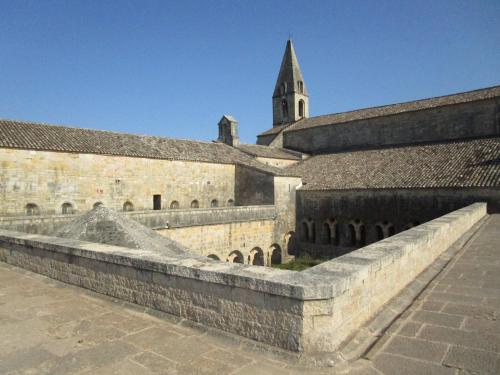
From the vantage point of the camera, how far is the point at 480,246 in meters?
8.10

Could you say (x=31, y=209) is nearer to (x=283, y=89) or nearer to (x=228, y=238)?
(x=228, y=238)

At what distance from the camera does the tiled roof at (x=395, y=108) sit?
23359 millimetres

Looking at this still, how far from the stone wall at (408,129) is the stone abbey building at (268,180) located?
8cm

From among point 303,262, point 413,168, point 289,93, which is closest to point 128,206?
point 303,262

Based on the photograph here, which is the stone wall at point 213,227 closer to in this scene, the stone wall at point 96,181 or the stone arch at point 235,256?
the stone arch at point 235,256

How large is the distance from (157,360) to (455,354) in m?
2.64

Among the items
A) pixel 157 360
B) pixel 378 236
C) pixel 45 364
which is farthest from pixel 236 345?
pixel 378 236

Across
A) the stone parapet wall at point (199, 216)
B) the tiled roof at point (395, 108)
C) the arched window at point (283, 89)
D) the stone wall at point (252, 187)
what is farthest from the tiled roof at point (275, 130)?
the stone parapet wall at point (199, 216)

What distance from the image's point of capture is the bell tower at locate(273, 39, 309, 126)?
3672cm

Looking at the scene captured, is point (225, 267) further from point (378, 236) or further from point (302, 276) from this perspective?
point (378, 236)

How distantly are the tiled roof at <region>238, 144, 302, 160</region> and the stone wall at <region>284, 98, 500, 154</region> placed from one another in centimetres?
153

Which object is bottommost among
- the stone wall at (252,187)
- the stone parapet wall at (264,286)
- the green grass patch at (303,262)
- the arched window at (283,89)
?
the green grass patch at (303,262)

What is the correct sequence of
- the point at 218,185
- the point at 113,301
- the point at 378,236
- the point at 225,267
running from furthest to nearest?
the point at 218,185, the point at 378,236, the point at 113,301, the point at 225,267

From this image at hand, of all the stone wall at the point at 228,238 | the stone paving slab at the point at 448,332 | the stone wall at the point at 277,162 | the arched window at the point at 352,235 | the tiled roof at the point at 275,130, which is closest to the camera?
the stone paving slab at the point at 448,332
